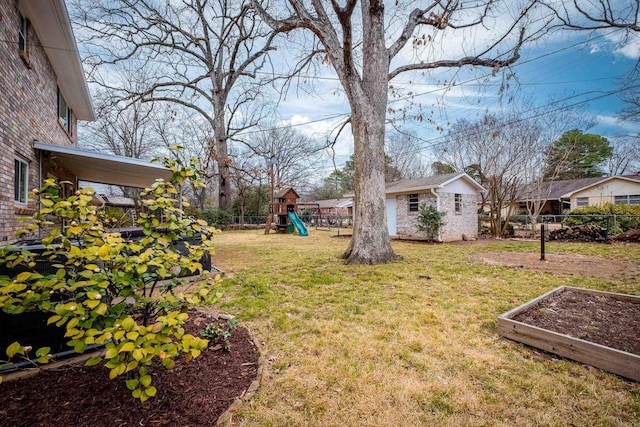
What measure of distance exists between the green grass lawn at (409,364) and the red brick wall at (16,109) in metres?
3.79

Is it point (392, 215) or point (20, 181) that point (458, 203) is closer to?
point (392, 215)

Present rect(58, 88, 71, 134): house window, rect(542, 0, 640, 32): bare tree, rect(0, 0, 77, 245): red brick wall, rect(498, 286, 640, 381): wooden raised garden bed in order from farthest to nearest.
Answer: rect(58, 88, 71, 134): house window < rect(542, 0, 640, 32): bare tree < rect(0, 0, 77, 245): red brick wall < rect(498, 286, 640, 381): wooden raised garden bed

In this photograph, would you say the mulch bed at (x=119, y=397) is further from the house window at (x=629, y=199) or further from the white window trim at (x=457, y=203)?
the house window at (x=629, y=199)

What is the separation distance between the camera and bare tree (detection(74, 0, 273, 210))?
1154cm

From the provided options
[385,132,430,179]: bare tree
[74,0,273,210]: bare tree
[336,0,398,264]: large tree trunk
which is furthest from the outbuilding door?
[385,132,430,179]: bare tree

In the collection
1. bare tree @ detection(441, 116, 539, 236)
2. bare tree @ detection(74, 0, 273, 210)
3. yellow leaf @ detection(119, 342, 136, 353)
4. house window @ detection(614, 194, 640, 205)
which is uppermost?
bare tree @ detection(74, 0, 273, 210)

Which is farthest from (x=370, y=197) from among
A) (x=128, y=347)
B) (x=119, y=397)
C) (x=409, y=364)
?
(x=128, y=347)

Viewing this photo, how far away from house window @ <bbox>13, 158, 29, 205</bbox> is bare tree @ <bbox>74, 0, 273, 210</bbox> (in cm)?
766

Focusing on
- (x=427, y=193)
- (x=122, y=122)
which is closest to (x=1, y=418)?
(x=427, y=193)

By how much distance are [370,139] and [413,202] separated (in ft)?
25.1

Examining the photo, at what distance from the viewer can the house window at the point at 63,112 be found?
7.96 metres

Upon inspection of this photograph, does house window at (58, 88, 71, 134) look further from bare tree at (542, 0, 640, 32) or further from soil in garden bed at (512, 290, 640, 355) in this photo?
bare tree at (542, 0, 640, 32)

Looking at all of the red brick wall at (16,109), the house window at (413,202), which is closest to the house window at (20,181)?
the red brick wall at (16,109)

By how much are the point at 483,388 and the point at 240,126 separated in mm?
20849
